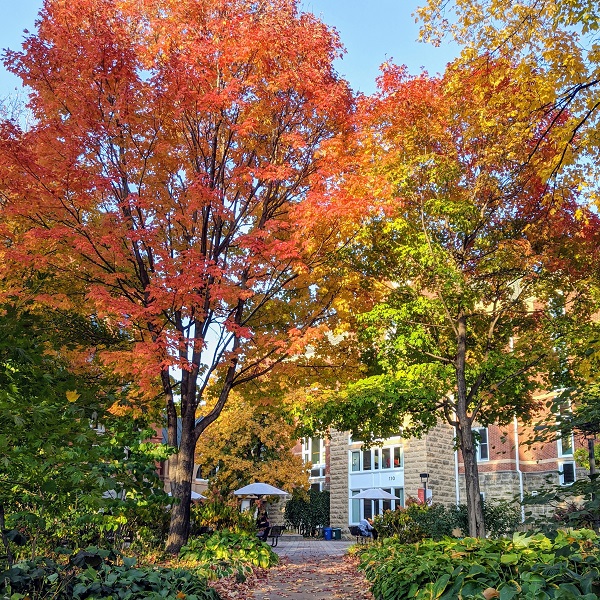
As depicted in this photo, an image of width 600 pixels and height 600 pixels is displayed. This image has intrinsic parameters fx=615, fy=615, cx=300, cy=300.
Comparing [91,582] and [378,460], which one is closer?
[91,582]

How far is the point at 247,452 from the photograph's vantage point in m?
34.7

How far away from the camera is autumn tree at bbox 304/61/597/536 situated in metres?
13.4

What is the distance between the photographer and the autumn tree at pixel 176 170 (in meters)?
10.7

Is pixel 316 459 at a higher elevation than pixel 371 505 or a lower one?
higher

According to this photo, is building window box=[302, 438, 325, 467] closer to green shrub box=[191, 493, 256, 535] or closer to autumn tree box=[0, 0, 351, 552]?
green shrub box=[191, 493, 256, 535]

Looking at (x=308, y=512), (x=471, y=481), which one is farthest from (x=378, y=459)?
(x=471, y=481)

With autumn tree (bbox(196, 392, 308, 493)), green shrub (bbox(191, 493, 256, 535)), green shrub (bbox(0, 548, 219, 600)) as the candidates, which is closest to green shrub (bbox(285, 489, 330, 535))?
autumn tree (bbox(196, 392, 308, 493))

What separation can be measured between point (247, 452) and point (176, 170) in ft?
80.9

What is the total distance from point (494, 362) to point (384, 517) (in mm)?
8238

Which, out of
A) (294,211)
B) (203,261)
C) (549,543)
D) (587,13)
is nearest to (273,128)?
(294,211)

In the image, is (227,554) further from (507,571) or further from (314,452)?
(314,452)

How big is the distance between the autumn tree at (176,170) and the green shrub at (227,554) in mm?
579

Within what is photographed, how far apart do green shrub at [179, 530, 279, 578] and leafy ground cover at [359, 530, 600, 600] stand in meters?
3.34

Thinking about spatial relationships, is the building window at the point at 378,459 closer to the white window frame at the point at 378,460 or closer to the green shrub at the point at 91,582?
the white window frame at the point at 378,460
